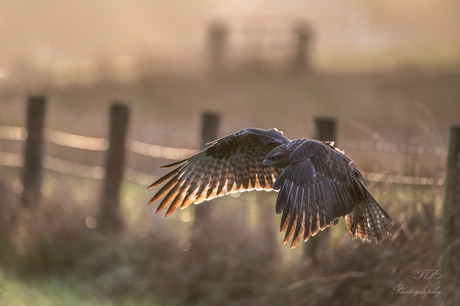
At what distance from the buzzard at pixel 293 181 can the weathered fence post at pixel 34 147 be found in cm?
436

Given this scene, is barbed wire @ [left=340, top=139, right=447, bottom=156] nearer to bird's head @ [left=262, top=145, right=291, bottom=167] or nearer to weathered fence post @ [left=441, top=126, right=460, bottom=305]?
weathered fence post @ [left=441, top=126, right=460, bottom=305]

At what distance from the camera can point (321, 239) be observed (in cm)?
623

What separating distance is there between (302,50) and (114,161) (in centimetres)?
2066

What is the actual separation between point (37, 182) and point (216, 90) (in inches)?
575

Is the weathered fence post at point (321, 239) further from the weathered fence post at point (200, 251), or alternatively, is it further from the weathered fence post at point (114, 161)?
the weathered fence post at point (114, 161)

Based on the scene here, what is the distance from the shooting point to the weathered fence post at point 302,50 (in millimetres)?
26837

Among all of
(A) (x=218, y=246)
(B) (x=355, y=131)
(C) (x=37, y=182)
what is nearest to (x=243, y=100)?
(B) (x=355, y=131)

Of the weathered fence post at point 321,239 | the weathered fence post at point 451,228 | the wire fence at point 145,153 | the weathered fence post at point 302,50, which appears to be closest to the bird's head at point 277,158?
the weathered fence post at point 451,228

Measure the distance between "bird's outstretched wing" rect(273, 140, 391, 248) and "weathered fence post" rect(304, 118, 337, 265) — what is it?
1.98m

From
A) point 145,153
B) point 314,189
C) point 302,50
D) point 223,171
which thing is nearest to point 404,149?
point 223,171

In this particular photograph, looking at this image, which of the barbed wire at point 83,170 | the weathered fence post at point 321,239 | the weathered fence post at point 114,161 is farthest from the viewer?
the barbed wire at point 83,170

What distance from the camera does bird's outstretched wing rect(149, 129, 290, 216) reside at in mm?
4801

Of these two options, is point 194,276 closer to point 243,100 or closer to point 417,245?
point 417,245

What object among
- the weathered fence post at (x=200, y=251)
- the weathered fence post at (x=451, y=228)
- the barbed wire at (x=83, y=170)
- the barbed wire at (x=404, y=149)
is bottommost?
the weathered fence post at (x=200, y=251)
